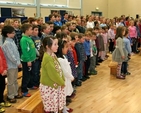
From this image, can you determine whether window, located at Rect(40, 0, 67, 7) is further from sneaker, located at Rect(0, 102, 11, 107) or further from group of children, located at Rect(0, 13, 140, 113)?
sneaker, located at Rect(0, 102, 11, 107)

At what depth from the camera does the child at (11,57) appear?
3.66m

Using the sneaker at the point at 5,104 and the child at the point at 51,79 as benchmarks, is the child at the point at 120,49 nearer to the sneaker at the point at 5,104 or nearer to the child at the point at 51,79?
the child at the point at 51,79

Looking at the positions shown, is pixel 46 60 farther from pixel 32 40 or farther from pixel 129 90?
pixel 129 90

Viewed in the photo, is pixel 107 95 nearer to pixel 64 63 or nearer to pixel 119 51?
pixel 119 51

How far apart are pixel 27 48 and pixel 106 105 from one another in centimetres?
167

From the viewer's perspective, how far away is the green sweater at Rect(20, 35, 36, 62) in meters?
3.93

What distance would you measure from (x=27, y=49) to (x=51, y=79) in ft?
4.12

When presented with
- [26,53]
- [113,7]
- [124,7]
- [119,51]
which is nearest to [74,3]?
[113,7]

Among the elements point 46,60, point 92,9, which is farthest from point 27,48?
point 92,9

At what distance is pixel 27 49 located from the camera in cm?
395

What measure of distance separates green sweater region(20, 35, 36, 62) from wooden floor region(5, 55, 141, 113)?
28.3 inches

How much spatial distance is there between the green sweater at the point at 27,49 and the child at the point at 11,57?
0.69 ft

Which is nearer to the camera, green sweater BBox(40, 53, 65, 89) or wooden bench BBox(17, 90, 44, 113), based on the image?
green sweater BBox(40, 53, 65, 89)

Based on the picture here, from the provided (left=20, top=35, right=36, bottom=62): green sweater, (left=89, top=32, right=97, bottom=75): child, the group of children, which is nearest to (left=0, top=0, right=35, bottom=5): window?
the group of children
